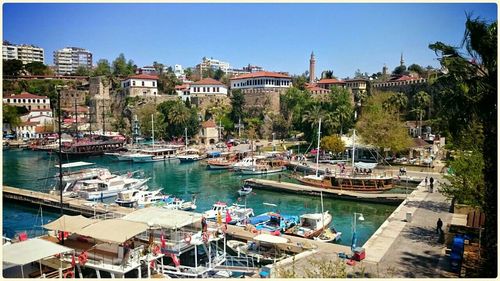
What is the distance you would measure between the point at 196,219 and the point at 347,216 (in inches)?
480

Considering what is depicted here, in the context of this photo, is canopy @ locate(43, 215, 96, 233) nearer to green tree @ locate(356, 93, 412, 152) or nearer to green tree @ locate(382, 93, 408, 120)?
green tree @ locate(356, 93, 412, 152)

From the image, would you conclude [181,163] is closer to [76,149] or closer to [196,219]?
[76,149]

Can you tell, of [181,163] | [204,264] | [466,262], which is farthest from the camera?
[181,163]

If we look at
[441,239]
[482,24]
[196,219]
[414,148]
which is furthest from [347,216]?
[414,148]

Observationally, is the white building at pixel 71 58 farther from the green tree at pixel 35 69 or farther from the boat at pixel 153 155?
the boat at pixel 153 155

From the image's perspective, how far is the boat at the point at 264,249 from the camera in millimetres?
18406

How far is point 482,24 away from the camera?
1139 cm

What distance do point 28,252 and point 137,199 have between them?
15159 mm

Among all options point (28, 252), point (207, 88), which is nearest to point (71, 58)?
point (207, 88)

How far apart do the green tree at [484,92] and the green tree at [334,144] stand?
111 feet

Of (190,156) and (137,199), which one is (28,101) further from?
(137,199)

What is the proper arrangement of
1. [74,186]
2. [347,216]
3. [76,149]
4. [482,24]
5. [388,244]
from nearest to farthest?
[482,24] → [388,244] → [347,216] → [74,186] → [76,149]

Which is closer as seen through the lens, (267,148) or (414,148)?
(414,148)

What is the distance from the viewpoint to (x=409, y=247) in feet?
55.0
